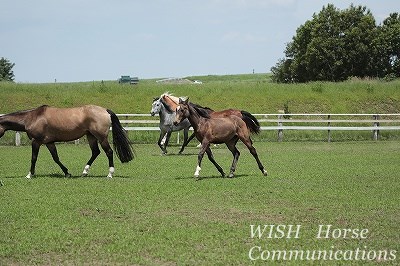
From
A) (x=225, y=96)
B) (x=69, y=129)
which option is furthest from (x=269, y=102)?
(x=69, y=129)

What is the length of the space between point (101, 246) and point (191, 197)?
388cm

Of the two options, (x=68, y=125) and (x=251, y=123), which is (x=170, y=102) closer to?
(x=251, y=123)

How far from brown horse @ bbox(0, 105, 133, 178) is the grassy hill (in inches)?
801

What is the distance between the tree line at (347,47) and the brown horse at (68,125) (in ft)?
158

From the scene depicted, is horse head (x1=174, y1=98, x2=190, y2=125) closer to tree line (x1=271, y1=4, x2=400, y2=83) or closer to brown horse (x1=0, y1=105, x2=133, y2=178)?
brown horse (x1=0, y1=105, x2=133, y2=178)

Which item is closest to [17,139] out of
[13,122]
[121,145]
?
[13,122]

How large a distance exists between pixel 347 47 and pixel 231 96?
27190 mm

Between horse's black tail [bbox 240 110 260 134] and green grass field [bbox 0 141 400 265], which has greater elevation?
horse's black tail [bbox 240 110 260 134]

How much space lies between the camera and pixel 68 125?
571 inches

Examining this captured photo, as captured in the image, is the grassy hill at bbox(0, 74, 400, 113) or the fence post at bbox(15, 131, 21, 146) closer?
the fence post at bbox(15, 131, 21, 146)

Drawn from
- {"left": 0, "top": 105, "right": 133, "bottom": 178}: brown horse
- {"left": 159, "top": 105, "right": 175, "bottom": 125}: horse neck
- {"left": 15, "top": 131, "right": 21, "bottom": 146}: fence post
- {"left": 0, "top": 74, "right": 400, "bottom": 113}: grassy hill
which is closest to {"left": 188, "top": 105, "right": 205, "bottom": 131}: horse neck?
{"left": 0, "top": 105, "right": 133, "bottom": 178}: brown horse

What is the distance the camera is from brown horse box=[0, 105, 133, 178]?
1446cm

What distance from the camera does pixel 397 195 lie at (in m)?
11.4

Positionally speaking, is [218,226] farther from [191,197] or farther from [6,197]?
[6,197]
